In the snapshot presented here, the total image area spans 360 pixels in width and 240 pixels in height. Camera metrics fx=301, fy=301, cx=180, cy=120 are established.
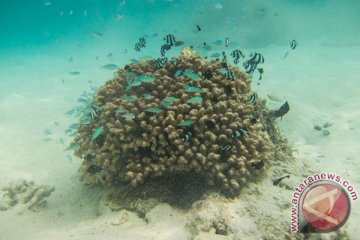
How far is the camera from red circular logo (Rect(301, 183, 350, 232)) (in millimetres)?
4176

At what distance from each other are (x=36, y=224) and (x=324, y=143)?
27.5 ft

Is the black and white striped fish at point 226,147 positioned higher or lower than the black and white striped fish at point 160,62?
lower

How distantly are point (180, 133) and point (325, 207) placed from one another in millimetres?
2482

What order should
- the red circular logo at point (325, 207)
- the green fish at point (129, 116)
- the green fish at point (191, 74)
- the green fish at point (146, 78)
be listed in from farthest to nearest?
the green fish at point (146, 78), the green fish at point (191, 74), the green fish at point (129, 116), the red circular logo at point (325, 207)

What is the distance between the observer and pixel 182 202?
5258 millimetres

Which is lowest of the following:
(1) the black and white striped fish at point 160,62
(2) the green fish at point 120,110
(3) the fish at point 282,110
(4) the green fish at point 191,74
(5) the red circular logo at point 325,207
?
(5) the red circular logo at point 325,207

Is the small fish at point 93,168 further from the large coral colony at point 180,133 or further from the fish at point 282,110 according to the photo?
the fish at point 282,110

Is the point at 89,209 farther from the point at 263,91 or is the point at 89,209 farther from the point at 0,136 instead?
the point at 263,91

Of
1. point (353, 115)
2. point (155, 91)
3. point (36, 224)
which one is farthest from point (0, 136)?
point (353, 115)

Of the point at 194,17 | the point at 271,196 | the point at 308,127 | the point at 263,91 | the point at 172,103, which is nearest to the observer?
the point at 271,196

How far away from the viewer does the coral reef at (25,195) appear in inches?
263

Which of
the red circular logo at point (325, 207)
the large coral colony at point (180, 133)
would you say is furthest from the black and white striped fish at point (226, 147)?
the red circular logo at point (325, 207)

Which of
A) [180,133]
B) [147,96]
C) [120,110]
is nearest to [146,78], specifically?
[147,96]

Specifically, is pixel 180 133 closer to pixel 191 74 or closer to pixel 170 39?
pixel 191 74
